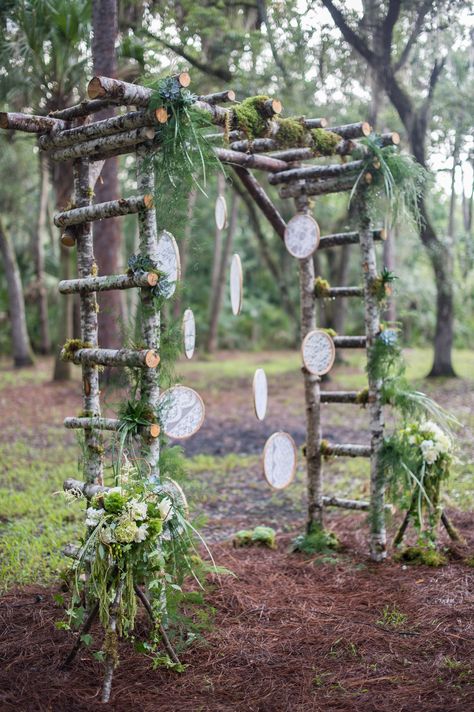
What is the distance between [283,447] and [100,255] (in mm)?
4786

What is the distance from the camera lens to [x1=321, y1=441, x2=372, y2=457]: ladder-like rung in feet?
16.4

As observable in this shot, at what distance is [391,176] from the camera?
4754 mm

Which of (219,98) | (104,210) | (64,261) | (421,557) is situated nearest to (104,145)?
(104,210)

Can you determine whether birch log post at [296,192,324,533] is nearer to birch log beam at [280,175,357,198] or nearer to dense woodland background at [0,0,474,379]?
birch log beam at [280,175,357,198]

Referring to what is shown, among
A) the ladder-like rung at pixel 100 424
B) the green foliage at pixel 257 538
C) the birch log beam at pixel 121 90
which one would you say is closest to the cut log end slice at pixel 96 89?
the birch log beam at pixel 121 90

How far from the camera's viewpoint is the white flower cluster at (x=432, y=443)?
4633mm

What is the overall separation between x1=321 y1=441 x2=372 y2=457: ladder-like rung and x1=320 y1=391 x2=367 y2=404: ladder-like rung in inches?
13.2

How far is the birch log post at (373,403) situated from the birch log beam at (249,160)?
655 mm

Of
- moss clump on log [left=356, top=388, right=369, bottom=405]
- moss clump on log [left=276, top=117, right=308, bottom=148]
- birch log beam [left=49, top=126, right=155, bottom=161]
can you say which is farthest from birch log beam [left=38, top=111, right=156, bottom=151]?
moss clump on log [left=356, top=388, right=369, bottom=405]

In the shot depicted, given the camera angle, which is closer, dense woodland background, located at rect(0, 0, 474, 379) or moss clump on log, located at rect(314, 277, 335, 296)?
moss clump on log, located at rect(314, 277, 335, 296)

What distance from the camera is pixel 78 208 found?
3.92m

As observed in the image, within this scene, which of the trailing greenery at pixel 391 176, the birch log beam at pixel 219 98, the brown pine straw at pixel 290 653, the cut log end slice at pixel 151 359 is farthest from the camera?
the trailing greenery at pixel 391 176

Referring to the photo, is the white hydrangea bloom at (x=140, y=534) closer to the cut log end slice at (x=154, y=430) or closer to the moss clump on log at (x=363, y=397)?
the cut log end slice at (x=154, y=430)

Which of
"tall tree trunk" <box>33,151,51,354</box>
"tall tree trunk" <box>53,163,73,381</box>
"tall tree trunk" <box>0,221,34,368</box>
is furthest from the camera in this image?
"tall tree trunk" <box>33,151,51,354</box>
